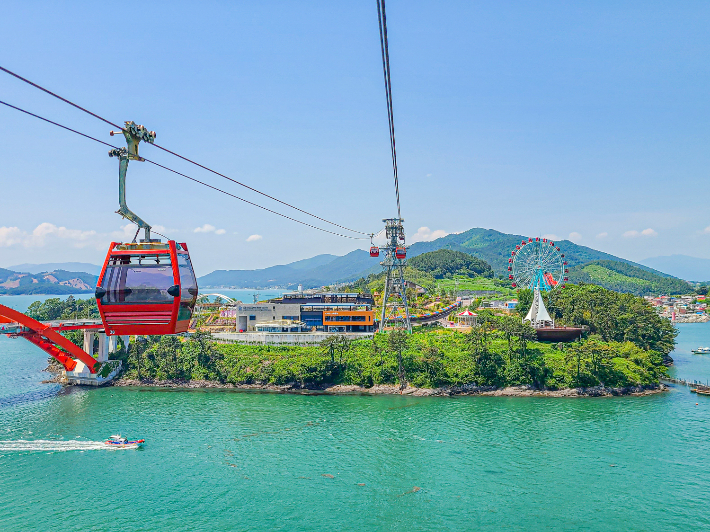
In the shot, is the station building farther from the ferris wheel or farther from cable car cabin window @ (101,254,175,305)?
cable car cabin window @ (101,254,175,305)

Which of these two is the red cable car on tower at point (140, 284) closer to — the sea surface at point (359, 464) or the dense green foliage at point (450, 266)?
the sea surface at point (359, 464)

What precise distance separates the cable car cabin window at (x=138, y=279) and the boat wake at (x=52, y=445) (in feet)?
71.0

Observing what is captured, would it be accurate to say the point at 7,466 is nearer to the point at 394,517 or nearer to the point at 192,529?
the point at 192,529

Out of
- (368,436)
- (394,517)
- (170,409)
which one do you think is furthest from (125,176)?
(170,409)

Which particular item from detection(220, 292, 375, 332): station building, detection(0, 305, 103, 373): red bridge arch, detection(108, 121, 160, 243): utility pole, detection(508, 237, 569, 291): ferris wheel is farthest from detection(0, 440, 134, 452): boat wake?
detection(508, 237, 569, 291): ferris wheel

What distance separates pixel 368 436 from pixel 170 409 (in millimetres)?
16384

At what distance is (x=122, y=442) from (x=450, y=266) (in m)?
136

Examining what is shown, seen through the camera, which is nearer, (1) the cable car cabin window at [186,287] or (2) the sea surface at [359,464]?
(1) the cable car cabin window at [186,287]

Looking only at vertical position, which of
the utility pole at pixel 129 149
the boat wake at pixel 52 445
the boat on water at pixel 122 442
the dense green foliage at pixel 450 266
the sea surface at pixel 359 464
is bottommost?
the sea surface at pixel 359 464

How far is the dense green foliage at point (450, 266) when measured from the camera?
154m

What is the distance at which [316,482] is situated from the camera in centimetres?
2398

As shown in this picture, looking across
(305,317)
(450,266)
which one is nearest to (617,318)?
(305,317)

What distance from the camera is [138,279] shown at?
1134 centimetres

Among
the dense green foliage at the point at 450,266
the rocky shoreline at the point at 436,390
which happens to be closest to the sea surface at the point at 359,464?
the rocky shoreline at the point at 436,390
